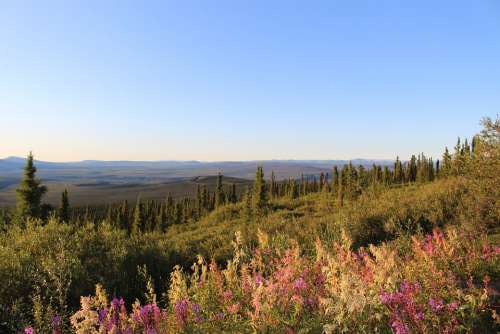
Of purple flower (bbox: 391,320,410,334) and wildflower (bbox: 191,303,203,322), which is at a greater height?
purple flower (bbox: 391,320,410,334)

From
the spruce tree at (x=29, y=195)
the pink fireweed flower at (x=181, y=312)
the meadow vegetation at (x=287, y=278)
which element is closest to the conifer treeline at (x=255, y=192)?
the spruce tree at (x=29, y=195)

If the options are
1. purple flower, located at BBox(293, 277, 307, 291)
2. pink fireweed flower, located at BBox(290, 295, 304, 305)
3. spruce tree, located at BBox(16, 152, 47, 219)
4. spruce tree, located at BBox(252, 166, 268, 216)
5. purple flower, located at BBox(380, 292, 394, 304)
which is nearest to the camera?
pink fireweed flower, located at BBox(290, 295, 304, 305)

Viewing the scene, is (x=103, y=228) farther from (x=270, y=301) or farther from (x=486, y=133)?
(x=486, y=133)

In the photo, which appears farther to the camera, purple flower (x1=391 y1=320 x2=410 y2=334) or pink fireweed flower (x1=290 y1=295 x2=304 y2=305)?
pink fireweed flower (x1=290 y1=295 x2=304 y2=305)

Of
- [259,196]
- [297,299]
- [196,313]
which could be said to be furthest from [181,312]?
[259,196]

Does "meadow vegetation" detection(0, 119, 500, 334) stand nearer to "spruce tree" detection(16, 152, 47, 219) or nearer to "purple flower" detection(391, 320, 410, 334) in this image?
"purple flower" detection(391, 320, 410, 334)

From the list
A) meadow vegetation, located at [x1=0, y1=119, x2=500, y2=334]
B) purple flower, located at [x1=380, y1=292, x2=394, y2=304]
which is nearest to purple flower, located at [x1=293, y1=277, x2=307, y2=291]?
meadow vegetation, located at [x1=0, y1=119, x2=500, y2=334]

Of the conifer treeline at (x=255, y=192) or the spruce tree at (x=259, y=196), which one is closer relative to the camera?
the conifer treeline at (x=255, y=192)

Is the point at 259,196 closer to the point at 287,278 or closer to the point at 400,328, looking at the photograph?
the point at 287,278

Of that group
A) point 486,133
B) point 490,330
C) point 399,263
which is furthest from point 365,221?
point 490,330

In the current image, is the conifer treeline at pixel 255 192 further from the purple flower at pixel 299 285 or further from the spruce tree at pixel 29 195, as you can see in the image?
the purple flower at pixel 299 285

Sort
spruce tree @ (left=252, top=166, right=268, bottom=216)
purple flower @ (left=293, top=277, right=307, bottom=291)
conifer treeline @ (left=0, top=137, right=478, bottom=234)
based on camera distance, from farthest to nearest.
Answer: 1. spruce tree @ (left=252, top=166, right=268, bottom=216)
2. conifer treeline @ (left=0, top=137, right=478, bottom=234)
3. purple flower @ (left=293, top=277, right=307, bottom=291)

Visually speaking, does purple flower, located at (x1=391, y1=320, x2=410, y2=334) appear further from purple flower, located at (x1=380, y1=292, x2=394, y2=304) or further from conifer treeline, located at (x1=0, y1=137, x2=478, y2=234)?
conifer treeline, located at (x1=0, y1=137, x2=478, y2=234)

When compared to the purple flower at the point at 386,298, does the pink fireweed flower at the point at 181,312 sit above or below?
below
